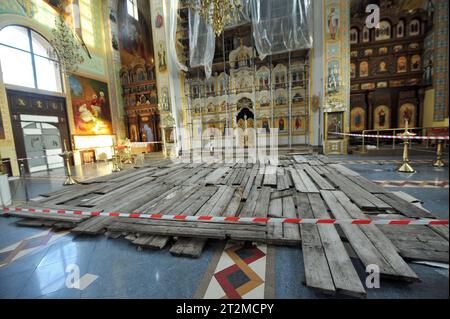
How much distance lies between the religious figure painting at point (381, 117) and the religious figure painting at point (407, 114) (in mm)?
499

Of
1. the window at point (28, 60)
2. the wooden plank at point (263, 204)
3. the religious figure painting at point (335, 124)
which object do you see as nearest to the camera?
the wooden plank at point (263, 204)

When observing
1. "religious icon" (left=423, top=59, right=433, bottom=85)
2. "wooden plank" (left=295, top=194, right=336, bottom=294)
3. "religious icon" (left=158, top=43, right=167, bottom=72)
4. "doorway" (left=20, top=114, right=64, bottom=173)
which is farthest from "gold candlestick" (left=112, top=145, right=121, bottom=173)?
"religious icon" (left=423, top=59, right=433, bottom=85)

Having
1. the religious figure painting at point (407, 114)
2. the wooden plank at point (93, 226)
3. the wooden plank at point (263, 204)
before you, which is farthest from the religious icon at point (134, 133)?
the religious figure painting at point (407, 114)

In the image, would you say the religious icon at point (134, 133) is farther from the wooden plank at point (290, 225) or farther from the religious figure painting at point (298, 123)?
the wooden plank at point (290, 225)

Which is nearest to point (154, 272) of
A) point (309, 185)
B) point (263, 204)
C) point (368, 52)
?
point (263, 204)

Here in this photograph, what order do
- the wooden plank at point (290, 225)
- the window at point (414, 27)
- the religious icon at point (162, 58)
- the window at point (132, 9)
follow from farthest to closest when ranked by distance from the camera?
→ the window at point (132, 9)
the religious icon at point (162, 58)
the window at point (414, 27)
the wooden plank at point (290, 225)

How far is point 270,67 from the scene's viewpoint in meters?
10.8

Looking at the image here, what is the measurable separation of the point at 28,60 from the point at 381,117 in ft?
57.0

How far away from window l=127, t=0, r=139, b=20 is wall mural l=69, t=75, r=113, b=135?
264 inches

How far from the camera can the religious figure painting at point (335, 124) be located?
9234 mm

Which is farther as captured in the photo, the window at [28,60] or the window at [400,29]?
the window at [400,29]
